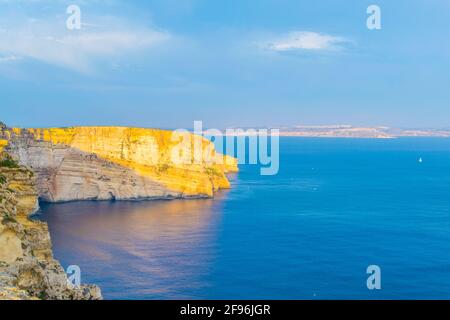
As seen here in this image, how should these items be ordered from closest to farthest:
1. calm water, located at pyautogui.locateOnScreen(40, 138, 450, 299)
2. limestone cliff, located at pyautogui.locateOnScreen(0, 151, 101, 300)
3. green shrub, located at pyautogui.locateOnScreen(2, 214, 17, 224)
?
limestone cliff, located at pyautogui.locateOnScreen(0, 151, 101, 300), green shrub, located at pyautogui.locateOnScreen(2, 214, 17, 224), calm water, located at pyautogui.locateOnScreen(40, 138, 450, 299)

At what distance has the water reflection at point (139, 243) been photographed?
52844 millimetres

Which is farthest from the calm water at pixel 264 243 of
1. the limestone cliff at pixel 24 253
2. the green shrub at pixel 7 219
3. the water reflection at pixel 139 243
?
the green shrub at pixel 7 219

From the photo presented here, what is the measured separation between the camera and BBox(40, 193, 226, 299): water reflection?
52844 millimetres

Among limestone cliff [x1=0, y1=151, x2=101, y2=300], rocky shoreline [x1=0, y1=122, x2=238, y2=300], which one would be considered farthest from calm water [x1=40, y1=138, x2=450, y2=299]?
limestone cliff [x1=0, y1=151, x2=101, y2=300]

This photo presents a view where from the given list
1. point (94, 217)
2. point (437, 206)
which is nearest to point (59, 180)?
point (94, 217)

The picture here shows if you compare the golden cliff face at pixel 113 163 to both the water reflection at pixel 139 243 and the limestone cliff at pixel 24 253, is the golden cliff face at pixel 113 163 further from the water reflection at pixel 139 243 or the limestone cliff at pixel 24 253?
the limestone cliff at pixel 24 253

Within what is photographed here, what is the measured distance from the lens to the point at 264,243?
237 feet

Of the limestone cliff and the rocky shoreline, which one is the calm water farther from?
the limestone cliff

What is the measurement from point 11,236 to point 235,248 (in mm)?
45765

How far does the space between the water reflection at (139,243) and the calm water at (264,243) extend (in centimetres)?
14

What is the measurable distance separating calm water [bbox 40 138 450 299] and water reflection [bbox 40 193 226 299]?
5.6 inches

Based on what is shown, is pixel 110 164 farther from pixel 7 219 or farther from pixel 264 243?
pixel 7 219

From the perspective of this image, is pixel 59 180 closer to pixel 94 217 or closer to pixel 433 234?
pixel 94 217

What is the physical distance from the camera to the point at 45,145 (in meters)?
101
